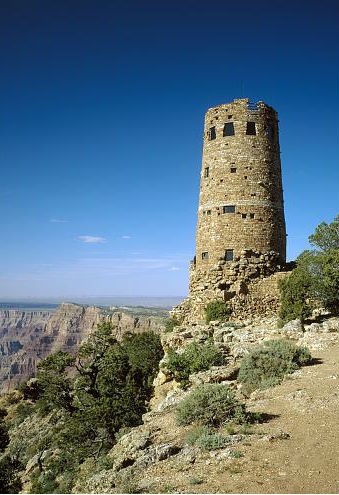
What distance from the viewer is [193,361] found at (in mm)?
18016

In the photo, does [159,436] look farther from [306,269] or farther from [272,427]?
[306,269]

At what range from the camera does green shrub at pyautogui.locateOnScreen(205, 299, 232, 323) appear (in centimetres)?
2531

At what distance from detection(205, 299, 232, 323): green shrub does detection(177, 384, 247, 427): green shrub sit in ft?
45.2

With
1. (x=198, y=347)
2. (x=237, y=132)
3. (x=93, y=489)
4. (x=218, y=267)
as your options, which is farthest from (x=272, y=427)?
(x=237, y=132)

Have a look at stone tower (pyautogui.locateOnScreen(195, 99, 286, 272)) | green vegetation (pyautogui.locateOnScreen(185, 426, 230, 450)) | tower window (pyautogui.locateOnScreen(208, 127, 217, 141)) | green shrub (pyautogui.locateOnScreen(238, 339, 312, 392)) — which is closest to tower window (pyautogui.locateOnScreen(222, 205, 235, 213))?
stone tower (pyautogui.locateOnScreen(195, 99, 286, 272))

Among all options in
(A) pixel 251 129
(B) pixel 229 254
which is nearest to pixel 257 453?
(B) pixel 229 254

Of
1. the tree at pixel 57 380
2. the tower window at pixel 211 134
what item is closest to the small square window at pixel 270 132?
the tower window at pixel 211 134

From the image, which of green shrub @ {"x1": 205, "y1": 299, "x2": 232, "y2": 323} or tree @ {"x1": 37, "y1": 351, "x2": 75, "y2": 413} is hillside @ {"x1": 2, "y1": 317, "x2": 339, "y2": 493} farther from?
tree @ {"x1": 37, "y1": 351, "x2": 75, "y2": 413}

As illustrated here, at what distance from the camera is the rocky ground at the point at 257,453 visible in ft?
24.8

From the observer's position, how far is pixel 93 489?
8.84m

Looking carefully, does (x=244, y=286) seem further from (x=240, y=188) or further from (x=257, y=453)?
(x=257, y=453)

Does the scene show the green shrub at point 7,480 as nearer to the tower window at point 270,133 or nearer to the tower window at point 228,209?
the tower window at point 228,209

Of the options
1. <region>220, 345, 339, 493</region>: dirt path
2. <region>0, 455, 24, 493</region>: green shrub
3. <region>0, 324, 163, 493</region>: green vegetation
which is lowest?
<region>0, 455, 24, 493</region>: green shrub

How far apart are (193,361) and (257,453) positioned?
30.7 ft
